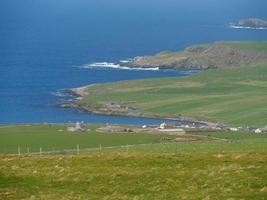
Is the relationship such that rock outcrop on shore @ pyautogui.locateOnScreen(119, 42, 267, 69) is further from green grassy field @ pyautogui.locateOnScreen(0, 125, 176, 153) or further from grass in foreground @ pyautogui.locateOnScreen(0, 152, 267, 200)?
grass in foreground @ pyautogui.locateOnScreen(0, 152, 267, 200)

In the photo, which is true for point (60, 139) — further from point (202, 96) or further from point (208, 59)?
point (208, 59)

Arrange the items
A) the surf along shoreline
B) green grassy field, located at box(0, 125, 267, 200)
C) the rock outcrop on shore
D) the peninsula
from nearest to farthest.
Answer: green grassy field, located at box(0, 125, 267, 200), the surf along shoreline, the peninsula, the rock outcrop on shore

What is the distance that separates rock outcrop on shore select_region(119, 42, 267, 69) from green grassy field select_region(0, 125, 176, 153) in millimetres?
115179

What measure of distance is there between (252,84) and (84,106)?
1402 inches

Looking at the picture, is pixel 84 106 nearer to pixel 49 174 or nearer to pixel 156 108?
pixel 156 108

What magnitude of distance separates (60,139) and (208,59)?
421 ft

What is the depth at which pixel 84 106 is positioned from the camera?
425ft

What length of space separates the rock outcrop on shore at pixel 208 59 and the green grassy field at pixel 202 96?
25098 millimetres

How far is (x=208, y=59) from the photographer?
194375mm

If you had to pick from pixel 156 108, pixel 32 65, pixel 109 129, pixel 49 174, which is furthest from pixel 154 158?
pixel 32 65

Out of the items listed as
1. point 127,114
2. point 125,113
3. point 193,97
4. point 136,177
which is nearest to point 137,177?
point 136,177

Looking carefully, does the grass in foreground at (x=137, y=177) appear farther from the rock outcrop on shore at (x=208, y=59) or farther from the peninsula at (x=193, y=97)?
the rock outcrop on shore at (x=208, y=59)

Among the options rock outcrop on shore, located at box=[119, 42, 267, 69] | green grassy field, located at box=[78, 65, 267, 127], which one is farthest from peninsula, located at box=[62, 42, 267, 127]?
rock outcrop on shore, located at box=[119, 42, 267, 69]

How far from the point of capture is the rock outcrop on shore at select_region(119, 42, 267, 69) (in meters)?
190
